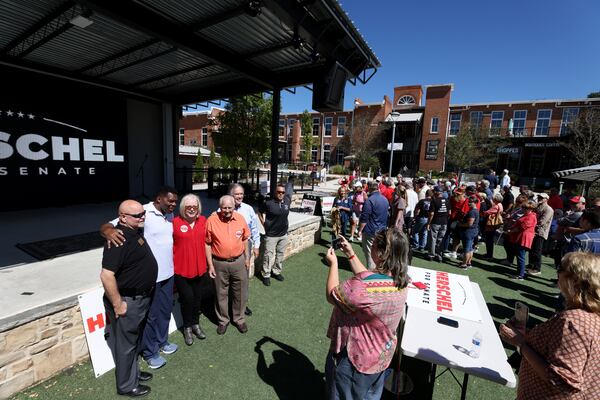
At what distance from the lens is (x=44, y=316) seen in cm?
254

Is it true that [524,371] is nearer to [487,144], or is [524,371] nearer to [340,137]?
[487,144]

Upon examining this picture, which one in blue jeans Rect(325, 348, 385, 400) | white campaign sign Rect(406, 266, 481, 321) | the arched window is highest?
the arched window

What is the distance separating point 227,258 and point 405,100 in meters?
36.7

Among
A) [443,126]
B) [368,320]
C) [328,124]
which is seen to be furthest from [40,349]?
[328,124]

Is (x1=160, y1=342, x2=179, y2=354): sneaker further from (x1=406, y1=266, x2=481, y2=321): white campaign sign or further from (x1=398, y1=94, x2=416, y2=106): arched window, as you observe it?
(x1=398, y1=94, x2=416, y2=106): arched window

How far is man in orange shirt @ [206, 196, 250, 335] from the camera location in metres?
3.29

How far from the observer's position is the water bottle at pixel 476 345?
212cm

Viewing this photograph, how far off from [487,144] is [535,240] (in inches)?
994

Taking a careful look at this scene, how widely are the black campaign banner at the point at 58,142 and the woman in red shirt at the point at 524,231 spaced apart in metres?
11.6

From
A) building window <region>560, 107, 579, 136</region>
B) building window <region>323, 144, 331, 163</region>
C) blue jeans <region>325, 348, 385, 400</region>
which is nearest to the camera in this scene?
blue jeans <region>325, 348, 385, 400</region>

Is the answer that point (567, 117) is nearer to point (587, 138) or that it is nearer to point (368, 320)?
point (587, 138)

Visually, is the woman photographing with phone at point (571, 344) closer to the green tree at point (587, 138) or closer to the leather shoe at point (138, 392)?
the leather shoe at point (138, 392)

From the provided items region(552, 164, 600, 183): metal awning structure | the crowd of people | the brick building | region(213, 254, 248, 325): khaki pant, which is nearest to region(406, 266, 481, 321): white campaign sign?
region(213, 254, 248, 325): khaki pant

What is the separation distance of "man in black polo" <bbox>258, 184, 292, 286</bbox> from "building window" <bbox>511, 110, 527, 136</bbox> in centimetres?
3340
